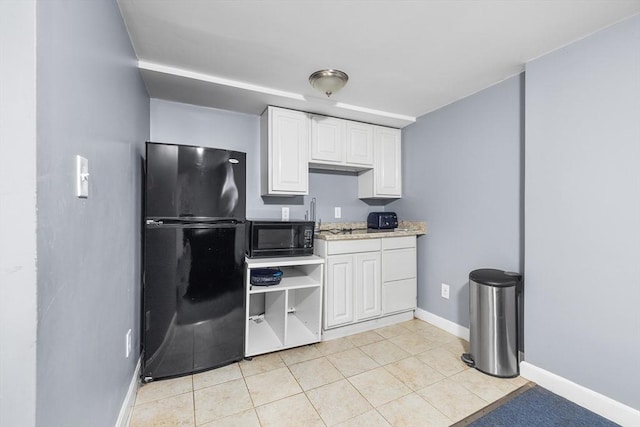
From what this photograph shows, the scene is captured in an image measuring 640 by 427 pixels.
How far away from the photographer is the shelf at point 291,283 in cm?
224

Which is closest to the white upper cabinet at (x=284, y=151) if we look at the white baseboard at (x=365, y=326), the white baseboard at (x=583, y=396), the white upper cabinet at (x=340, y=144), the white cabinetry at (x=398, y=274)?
the white upper cabinet at (x=340, y=144)

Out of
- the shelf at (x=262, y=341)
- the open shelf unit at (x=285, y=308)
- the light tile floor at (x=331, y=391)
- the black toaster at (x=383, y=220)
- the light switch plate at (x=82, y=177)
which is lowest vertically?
the light tile floor at (x=331, y=391)

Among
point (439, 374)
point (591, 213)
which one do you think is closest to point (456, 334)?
point (439, 374)

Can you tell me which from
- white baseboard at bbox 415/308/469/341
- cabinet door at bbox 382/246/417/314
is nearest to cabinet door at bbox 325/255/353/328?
cabinet door at bbox 382/246/417/314

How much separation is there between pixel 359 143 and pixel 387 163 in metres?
0.44

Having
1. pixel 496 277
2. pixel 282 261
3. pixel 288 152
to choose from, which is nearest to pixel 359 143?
Answer: pixel 288 152

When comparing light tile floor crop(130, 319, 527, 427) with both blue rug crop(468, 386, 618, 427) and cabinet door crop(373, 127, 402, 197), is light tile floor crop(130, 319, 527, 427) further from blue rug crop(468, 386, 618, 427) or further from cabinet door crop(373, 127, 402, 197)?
cabinet door crop(373, 127, 402, 197)

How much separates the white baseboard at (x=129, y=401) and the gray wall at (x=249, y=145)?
1.54 metres

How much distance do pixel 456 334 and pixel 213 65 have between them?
314cm

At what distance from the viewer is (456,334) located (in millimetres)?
2631

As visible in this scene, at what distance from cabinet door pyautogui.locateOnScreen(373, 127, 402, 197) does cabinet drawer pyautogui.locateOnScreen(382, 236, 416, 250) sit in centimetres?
57

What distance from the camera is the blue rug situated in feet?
5.02

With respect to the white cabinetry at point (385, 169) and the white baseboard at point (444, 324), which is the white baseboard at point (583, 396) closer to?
the white baseboard at point (444, 324)

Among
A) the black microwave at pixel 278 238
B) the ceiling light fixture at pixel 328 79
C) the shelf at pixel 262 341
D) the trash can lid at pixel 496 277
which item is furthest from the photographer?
the black microwave at pixel 278 238
